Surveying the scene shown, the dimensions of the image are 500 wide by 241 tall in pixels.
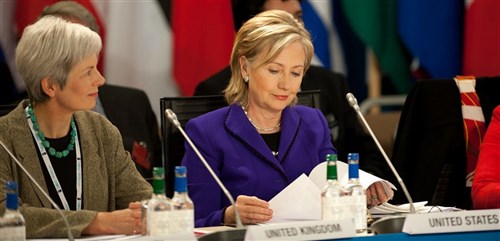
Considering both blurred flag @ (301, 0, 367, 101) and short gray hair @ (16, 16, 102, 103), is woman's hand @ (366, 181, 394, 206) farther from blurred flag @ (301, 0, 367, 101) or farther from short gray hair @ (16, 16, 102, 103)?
blurred flag @ (301, 0, 367, 101)

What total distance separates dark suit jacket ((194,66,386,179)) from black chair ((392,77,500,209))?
60cm

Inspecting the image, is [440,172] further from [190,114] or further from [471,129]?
[190,114]

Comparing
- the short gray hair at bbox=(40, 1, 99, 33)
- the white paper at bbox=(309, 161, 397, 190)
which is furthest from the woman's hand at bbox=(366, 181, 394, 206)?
the short gray hair at bbox=(40, 1, 99, 33)

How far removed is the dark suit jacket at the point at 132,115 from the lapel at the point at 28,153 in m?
1.39

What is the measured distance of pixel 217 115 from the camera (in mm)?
3873

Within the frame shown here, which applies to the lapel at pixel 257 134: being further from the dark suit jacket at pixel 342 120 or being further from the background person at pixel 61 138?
the dark suit jacket at pixel 342 120

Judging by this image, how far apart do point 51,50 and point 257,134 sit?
2.74ft

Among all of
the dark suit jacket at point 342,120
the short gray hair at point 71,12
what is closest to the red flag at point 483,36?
the dark suit jacket at point 342,120

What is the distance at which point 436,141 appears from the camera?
14.2 feet

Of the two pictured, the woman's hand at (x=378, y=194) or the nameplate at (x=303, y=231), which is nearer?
the nameplate at (x=303, y=231)

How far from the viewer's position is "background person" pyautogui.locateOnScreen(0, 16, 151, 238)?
3.34 m

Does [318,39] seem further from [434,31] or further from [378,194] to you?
[378,194]

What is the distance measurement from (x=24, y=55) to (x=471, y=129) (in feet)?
6.06

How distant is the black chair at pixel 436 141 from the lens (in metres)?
4.30
